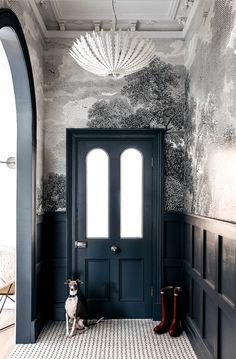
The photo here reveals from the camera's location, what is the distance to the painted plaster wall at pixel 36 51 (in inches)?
142

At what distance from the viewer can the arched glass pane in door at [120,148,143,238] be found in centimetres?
470

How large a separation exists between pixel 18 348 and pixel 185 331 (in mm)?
1847

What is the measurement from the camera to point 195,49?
401 centimetres

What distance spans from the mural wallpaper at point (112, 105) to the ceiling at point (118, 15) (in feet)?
0.54

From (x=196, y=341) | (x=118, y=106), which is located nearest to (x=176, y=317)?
(x=196, y=341)

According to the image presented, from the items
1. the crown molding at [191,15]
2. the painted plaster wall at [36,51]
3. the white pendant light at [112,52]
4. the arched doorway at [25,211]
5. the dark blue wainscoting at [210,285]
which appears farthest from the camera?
the arched doorway at [25,211]

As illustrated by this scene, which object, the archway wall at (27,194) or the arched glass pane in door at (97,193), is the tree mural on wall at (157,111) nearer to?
the arched glass pane in door at (97,193)

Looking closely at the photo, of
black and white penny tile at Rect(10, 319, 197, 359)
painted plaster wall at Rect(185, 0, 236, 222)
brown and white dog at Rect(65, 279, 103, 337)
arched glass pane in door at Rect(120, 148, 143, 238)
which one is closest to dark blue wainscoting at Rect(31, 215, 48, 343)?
black and white penny tile at Rect(10, 319, 197, 359)

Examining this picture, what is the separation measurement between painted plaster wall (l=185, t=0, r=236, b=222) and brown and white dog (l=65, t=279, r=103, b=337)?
1612 millimetres

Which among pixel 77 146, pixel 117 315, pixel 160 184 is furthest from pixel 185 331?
pixel 77 146

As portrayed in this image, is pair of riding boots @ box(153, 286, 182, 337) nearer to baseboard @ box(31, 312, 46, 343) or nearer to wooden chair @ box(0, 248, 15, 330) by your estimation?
baseboard @ box(31, 312, 46, 343)

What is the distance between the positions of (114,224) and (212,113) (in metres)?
2.04

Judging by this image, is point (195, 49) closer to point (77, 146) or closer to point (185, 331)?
point (77, 146)

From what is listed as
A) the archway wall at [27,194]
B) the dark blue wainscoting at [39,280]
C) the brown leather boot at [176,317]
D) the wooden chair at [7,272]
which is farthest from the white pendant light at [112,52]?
the wooden chair at [7,272]
